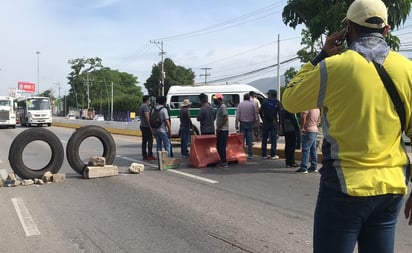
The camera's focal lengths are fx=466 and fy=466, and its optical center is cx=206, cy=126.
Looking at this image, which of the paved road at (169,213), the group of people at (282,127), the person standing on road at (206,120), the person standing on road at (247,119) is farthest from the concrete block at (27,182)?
the person standing on road at (247,119)

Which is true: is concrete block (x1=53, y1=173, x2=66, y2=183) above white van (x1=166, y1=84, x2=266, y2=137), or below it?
below

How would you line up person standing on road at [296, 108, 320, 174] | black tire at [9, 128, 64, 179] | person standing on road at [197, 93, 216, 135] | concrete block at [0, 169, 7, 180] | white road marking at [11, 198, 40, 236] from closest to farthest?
white road marking at [11, 198, 40, 236] < black tire at [9, 128, 64, 179] < person standing on road at [296, 108, 320, 174] < concrete block at [0, 169, 7, 180] < person standing on road at [197, 93, 216, 135]

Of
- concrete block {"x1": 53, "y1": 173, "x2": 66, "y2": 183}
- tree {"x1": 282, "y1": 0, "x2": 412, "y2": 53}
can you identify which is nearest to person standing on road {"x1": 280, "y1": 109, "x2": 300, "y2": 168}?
tree {"x1": 282, "y1": 0, "x2": 412, "y2": 53}

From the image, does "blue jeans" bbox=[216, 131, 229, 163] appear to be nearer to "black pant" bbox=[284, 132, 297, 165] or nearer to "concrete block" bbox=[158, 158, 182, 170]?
"concrete block" bbox=[158, 158, 182, 170]

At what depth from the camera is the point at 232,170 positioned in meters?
11.2

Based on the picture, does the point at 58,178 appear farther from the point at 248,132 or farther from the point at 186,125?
the point at 248,132

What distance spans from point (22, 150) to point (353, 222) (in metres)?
8.94

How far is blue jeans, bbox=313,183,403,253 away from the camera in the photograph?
2295mm

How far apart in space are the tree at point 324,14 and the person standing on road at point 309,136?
2091 millimetres

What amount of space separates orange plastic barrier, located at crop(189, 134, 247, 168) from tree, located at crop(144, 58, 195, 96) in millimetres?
80877

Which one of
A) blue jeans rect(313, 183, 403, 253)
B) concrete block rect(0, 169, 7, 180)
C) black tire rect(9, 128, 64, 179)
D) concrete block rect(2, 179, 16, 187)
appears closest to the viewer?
blue jeans rect(313, 183, 403, 253)

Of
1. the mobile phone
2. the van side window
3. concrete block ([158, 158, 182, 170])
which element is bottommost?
concrete block ([158, 158, 182, 170])

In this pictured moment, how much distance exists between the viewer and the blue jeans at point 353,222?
2295 mm

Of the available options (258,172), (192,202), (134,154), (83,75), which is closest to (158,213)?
(192,202)
